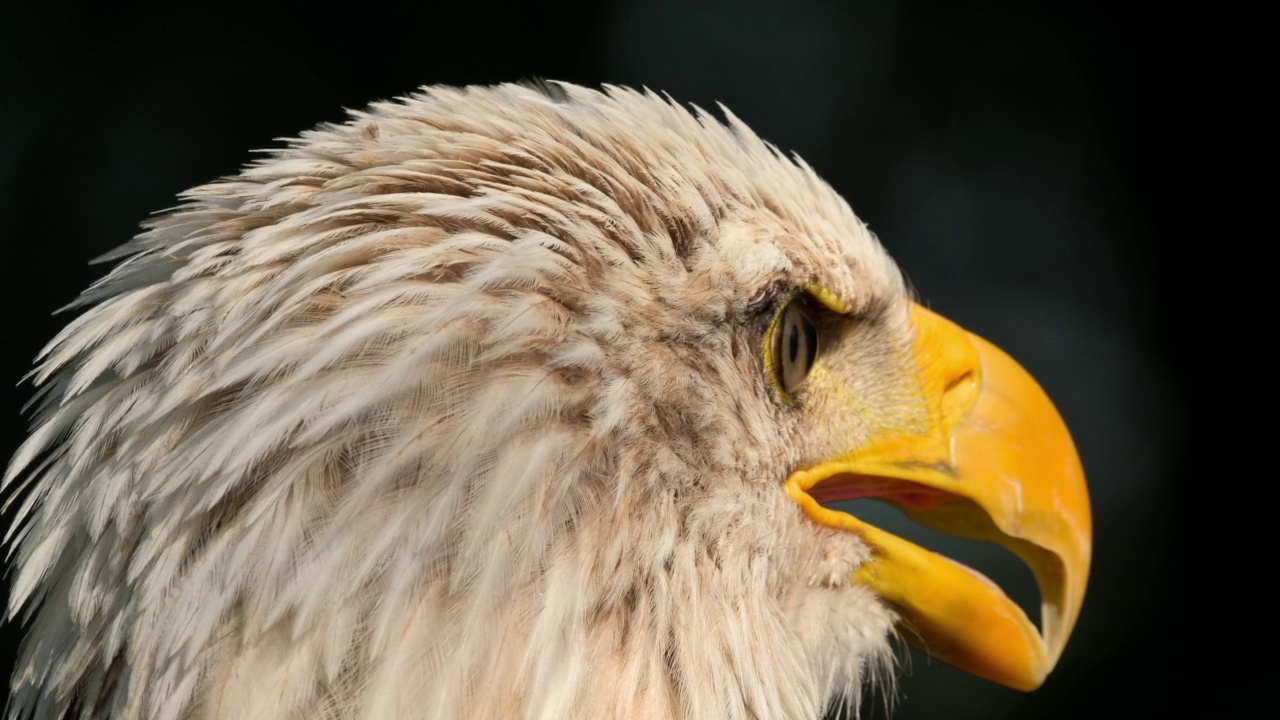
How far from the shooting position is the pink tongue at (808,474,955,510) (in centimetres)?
172

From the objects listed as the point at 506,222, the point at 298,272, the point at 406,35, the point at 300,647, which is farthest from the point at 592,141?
the point at 406,35

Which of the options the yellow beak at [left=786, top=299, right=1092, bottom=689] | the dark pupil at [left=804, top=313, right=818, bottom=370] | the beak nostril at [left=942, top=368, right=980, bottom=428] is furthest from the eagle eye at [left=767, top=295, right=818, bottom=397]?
the beak nostril at [left=942, top=368, right=980, bottom=428]

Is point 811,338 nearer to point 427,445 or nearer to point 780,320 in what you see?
point 780,320

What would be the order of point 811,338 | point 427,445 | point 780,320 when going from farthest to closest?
1. point 811,338
2. point 780,320
3. point 427,445

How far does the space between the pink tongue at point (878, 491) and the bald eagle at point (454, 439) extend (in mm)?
87

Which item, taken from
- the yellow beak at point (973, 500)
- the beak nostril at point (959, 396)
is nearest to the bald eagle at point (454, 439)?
the yellow beak at point (973, 500)

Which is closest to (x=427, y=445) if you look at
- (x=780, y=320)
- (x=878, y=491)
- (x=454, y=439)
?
(x=454, y=439)

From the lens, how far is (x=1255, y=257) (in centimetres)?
551

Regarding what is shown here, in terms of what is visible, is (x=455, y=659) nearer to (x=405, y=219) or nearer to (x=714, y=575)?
(x=714, y=575)

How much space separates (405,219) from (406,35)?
3465 millimetres

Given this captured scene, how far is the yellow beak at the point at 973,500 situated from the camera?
1.68 metres

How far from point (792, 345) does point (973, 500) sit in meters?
0.40

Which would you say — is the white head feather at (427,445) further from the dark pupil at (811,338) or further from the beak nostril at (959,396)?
the beak nostril at (959,396)

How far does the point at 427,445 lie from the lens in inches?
49.9
